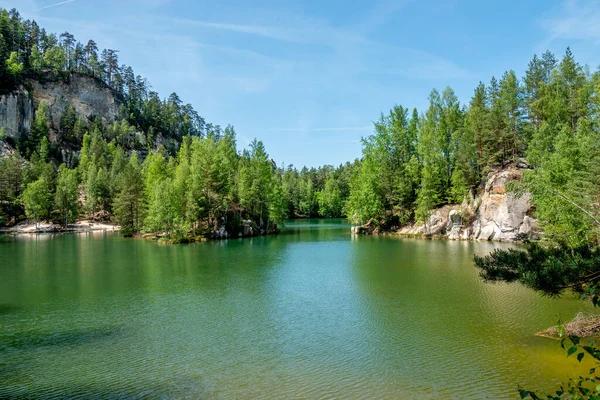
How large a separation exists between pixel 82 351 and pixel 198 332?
13.8 feet

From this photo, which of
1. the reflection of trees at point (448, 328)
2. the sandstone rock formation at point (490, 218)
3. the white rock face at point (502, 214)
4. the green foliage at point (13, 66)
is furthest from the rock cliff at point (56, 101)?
the reflection of trees at point (448, 328)

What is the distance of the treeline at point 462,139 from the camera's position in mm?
48734

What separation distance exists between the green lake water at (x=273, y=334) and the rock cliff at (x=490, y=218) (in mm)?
20598

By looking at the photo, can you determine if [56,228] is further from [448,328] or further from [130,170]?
[448,328]

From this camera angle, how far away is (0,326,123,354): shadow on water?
15.3m

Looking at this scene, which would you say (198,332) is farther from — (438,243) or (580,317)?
(438,243)

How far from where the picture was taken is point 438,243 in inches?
1940

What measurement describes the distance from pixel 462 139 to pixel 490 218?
1273 cm

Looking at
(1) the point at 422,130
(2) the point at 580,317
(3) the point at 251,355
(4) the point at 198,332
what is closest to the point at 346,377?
(3) the point at 251,355

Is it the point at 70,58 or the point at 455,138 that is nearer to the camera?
the point at 455,138

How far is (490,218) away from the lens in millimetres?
50344

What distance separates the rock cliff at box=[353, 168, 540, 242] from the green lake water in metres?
20.6

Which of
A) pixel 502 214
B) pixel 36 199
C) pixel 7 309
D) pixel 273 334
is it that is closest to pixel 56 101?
pixel 36 199


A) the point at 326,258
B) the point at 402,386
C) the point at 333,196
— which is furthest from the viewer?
the point at 333,196
